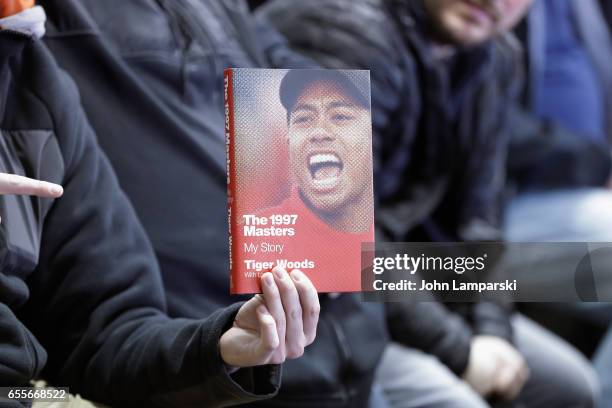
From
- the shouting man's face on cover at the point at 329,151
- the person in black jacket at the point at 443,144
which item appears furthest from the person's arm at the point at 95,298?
the person in black jacket at the point at 443,144

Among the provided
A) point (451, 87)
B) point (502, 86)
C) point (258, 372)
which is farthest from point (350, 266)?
point (502, 86)


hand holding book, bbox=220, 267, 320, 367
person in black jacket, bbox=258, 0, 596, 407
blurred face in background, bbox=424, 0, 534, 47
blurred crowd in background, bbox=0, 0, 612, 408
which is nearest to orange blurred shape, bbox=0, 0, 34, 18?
blurred crowd in background, bbox=0, 0, 612, 408

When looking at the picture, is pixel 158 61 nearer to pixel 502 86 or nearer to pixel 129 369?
pixel 129 369

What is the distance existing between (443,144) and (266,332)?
0.80 meters

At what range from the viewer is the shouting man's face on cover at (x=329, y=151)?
568mm

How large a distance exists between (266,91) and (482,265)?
0.72ft

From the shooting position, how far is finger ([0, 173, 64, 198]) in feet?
1.73

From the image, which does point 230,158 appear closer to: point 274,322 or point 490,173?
point 274,322

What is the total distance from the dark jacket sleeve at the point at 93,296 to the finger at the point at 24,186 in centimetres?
8

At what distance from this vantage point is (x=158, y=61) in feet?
2.45

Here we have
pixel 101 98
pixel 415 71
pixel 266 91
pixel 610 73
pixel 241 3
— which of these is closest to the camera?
pixel 266 91

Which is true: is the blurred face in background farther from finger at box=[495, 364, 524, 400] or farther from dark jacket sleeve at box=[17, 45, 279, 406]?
dark jacket sleeve at box=[17, 45, 279, 406]

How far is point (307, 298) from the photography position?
1.76 ft

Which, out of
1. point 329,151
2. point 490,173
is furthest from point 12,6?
point 490,173
